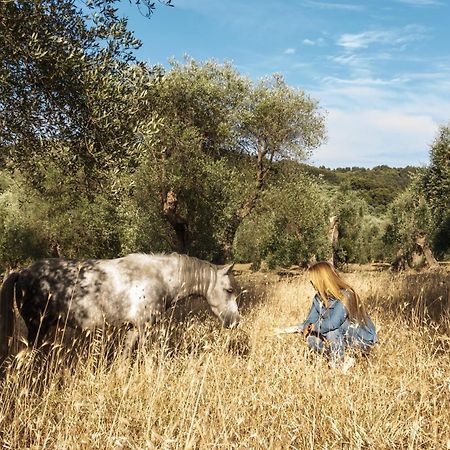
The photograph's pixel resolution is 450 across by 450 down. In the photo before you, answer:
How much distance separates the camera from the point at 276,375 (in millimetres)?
5285

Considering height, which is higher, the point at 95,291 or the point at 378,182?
the point at 378,182

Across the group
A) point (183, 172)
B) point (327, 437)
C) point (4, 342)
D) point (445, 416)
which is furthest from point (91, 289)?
point (183, 172)

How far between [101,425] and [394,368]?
3.80 m

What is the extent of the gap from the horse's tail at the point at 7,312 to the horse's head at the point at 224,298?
354 centimetres

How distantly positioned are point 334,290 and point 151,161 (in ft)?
42.3

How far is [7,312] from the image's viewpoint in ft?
22.4

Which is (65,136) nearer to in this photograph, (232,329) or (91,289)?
(91,289)

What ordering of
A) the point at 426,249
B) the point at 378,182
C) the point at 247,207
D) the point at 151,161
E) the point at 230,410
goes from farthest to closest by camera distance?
1. the point at 378,182
2. the point at 426,249
3. the point at 247,207
4. the point at 151,161
5. the point at 230,410

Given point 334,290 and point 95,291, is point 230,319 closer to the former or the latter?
A: point 95,291

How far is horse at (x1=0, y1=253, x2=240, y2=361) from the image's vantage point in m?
7.41

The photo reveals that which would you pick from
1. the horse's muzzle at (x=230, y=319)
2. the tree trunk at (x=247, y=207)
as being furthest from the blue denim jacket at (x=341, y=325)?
the tree trunk at (x=247, y=207)

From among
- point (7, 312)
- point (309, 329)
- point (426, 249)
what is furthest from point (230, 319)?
point (426, 249)

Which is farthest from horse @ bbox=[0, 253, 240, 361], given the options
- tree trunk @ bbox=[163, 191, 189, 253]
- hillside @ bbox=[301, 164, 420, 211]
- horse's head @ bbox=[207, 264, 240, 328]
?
hillside @ bbox=[301, 164, 420, 211]

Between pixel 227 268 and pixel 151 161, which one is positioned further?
pixel 151 161
